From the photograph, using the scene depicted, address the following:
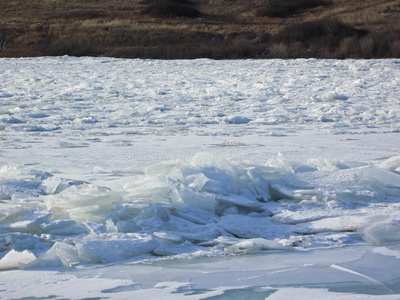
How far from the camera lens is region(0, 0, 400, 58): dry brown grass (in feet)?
53.4

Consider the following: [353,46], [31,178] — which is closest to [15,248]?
[31,178]

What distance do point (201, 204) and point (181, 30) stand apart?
21721 mm

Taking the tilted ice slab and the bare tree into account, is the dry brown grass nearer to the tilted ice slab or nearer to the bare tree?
the bare tree

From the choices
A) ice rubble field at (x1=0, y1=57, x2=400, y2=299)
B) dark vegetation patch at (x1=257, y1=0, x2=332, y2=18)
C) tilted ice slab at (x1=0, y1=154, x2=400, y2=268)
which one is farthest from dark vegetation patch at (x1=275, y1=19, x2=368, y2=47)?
tilted ice slab at (x1=0, y1=154, x2=400, y2=268)

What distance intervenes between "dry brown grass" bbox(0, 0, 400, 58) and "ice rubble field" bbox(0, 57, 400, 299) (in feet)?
32.5

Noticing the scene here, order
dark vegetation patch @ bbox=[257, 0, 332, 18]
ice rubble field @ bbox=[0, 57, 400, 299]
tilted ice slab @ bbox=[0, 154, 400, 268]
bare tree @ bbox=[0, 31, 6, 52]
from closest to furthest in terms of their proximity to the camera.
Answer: ice rubble field @ bbox=[0, 57, 400, 299] < tilted ice slab @ bbox=[0, 154, 400, 268] < bare tree @ bbox=[0, 31, 6, 52] < dark vegetation patch @ bbox=[257, 0, 332, 18]

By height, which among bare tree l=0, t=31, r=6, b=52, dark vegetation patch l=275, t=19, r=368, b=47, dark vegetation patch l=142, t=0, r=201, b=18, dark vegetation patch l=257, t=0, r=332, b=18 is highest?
dark vegetation patch l=142, t=0, r=201, b=18

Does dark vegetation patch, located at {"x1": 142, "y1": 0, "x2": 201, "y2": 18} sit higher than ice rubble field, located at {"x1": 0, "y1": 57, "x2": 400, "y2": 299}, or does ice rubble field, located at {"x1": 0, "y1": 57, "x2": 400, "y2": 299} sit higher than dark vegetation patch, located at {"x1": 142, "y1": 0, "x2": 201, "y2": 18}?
dark vegetation patch, located at {"x1": 142, "y1": 0, "x2": 201, "y2": 18}

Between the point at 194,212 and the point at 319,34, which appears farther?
the point at 319,34

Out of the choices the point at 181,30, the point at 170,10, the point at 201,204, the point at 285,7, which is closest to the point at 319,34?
the point at 181,30

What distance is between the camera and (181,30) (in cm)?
2377

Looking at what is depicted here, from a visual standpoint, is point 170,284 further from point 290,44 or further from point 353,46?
point 290,44

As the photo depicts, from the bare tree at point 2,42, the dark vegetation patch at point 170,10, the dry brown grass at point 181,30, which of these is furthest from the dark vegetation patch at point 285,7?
the bare tree at point 2,42

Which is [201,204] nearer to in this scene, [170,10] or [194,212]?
[194,212]
